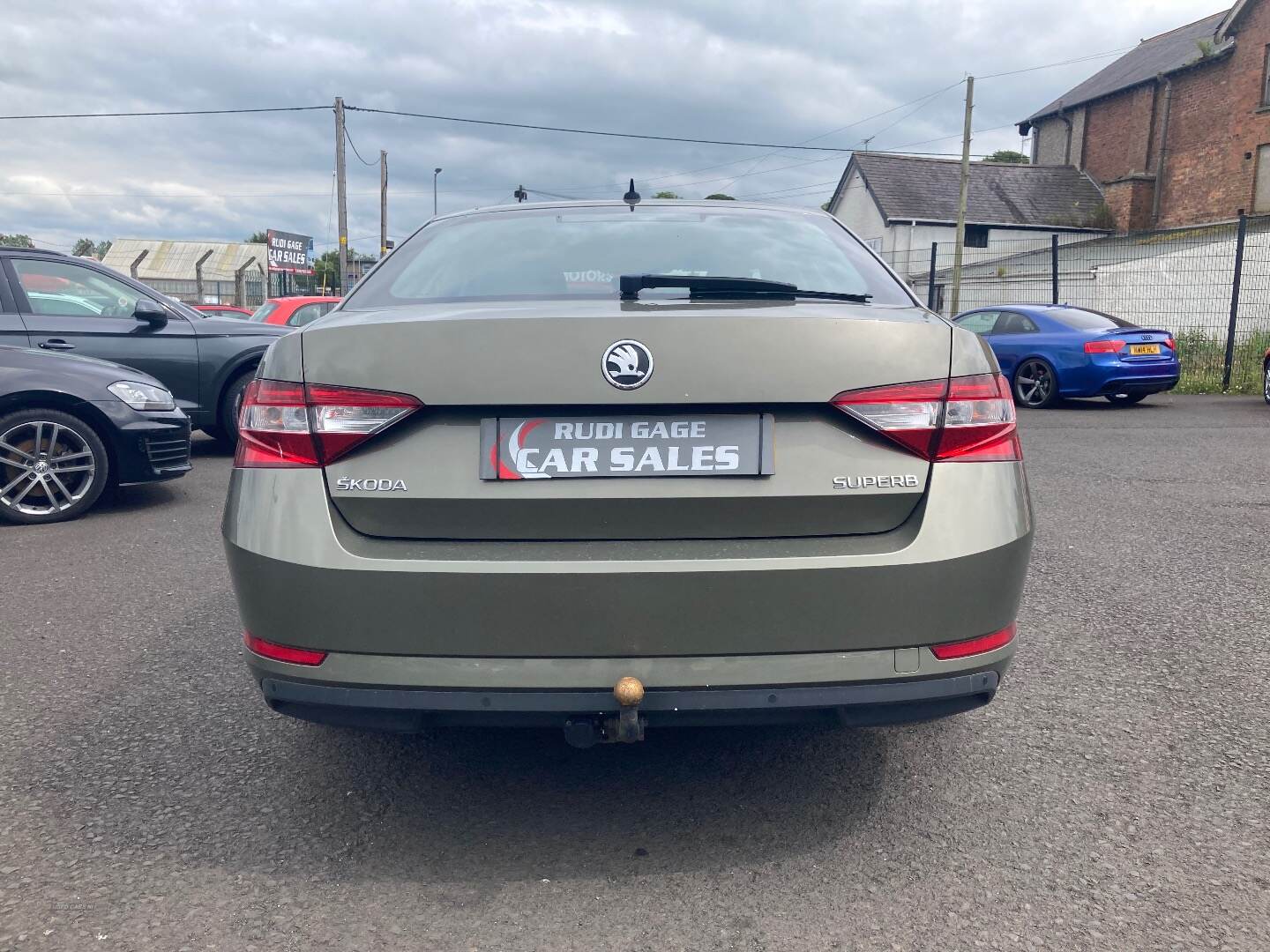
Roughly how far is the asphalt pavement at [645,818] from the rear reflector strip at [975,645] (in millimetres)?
499

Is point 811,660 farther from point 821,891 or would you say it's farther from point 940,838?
point 940,838

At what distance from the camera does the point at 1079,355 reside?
1303 centimetres

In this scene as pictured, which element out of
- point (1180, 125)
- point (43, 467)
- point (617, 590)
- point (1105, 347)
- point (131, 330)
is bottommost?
point (43, 467)

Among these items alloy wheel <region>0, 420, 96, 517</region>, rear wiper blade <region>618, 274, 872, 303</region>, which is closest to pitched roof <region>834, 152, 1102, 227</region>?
alloy wheel <region>0, 420, 96, 517</region>

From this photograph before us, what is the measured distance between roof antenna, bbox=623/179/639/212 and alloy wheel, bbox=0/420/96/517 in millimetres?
4319

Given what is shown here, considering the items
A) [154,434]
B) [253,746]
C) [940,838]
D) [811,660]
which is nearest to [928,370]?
[811,660]

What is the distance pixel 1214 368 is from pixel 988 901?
16180 millimetres

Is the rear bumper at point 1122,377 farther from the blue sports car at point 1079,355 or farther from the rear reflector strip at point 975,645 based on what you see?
the rear reflector strip at point 975,645

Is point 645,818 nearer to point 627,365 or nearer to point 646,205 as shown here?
point 627,365

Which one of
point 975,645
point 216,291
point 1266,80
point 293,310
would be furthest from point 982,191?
point 975,645

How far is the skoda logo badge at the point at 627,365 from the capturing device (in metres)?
2.15

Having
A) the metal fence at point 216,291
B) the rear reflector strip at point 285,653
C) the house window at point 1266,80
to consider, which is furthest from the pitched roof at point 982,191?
the rear reflector strip at point 285,653

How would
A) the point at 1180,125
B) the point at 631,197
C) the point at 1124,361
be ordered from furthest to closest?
the point at 1180,125, the point at 1124,361, the point at 631,197

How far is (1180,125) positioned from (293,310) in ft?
118
